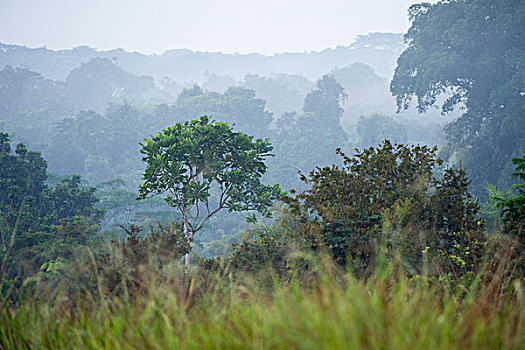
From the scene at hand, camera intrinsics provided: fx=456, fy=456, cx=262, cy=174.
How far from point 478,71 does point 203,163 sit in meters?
21.5

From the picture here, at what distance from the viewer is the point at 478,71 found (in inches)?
1064

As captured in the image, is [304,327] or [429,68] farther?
[429,68]

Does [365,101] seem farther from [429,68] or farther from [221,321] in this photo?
[221,321]

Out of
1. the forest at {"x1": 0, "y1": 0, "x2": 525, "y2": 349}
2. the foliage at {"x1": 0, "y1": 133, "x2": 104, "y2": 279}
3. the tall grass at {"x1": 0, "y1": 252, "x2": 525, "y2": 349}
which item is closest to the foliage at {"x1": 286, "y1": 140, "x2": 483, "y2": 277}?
the forest at {"x1": 0, "y1": 0, "x2": 525, "y2": 349}

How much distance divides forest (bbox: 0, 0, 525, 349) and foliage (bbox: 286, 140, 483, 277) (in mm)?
41

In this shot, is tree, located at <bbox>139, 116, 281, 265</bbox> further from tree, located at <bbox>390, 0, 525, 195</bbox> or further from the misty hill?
the misty hill

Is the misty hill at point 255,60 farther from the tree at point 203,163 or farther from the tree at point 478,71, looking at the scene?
the tree at point 203,163

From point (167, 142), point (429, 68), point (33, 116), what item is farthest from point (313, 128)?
point (167, 142)

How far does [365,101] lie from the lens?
300ft

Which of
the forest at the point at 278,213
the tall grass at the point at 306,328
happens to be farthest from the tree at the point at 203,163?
the tall grass at the point at 306,328

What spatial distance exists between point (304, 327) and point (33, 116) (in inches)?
2608

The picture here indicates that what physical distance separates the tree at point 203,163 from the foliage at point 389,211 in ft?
10.3

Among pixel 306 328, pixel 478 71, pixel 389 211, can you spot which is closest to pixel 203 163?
pixel 389 211

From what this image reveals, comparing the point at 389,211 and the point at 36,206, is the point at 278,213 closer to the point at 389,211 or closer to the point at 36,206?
the point at 389,211
